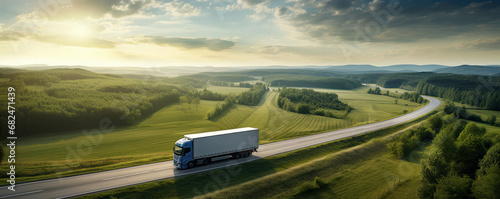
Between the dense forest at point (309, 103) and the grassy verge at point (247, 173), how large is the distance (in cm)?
5710

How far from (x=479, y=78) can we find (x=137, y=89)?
846ft

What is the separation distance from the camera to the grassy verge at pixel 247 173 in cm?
2714

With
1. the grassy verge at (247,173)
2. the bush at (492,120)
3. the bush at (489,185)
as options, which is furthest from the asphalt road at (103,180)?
the bush at (492,120)

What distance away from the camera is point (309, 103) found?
130 m

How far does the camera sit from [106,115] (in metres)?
77.3

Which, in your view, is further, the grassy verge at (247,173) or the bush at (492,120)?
the bush at (492,120)

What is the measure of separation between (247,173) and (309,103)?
10171cm

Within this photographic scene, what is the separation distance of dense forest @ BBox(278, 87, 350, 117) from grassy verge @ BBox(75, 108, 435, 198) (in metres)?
57.1

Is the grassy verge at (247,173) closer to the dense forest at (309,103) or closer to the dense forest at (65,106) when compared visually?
the dense forest at (65,106)

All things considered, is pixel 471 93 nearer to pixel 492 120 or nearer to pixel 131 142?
pixel 492 120

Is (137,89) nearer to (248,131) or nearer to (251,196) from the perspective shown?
(248,131)

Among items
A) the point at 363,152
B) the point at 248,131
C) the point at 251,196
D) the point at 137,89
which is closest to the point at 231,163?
the point at 248,131

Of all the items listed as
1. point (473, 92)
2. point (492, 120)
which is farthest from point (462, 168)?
point (473, 92)

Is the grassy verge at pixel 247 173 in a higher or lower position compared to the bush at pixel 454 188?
lower
